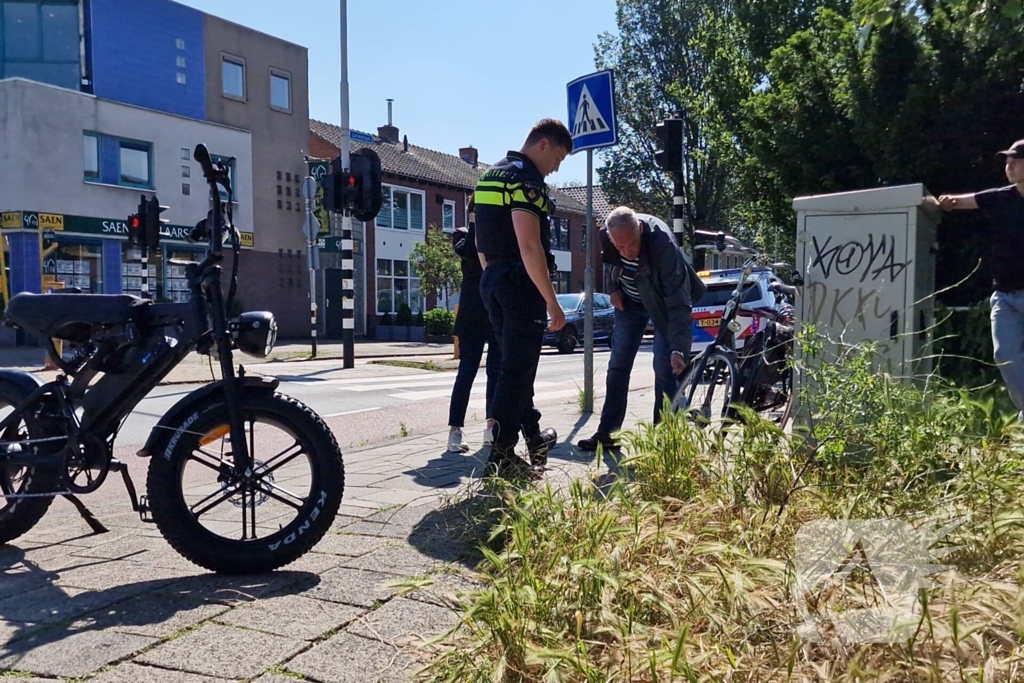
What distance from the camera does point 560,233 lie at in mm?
51875

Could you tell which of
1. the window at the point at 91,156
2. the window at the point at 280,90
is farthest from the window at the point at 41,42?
the window at the point at 280,90

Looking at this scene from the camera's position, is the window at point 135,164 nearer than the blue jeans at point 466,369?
No

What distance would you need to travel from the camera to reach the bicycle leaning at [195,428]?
3.42 m

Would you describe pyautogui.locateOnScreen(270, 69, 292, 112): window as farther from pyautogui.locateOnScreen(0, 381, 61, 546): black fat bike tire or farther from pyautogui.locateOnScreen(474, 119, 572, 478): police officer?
pyautogui.locateOnScreen(0, 381, 61, 546): black fat bike tire

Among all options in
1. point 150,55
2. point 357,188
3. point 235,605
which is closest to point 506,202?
point 235,605

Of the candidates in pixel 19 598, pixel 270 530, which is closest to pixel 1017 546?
pixel 270 530

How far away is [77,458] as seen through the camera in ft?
12.1

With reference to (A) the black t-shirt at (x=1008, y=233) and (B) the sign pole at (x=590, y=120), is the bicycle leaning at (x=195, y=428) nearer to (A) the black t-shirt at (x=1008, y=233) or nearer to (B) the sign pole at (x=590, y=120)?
(A) the black t-shirt at (x=1008, y=233)

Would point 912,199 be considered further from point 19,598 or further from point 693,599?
point 19,598

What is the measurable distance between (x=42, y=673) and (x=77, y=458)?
1.31 metres

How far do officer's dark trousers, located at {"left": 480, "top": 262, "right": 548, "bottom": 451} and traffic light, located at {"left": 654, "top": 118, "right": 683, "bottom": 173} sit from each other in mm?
5200

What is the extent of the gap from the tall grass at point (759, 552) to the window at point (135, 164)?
89.5 feet

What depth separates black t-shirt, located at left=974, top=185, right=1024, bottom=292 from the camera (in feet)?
16.6

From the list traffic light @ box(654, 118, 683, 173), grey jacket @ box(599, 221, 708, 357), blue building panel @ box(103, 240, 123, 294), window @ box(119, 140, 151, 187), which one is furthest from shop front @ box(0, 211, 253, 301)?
grey jacket @ box(599, 221, 708, 357)
